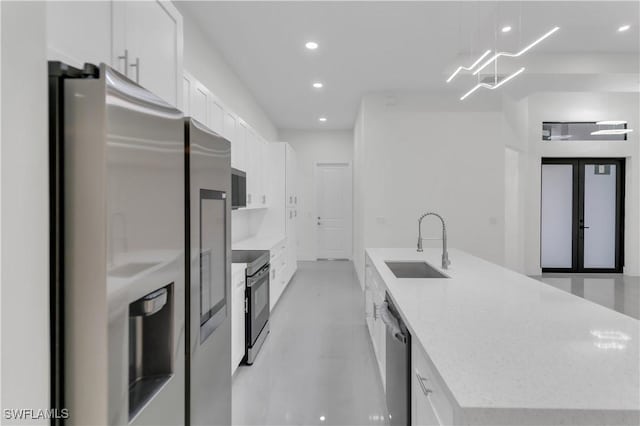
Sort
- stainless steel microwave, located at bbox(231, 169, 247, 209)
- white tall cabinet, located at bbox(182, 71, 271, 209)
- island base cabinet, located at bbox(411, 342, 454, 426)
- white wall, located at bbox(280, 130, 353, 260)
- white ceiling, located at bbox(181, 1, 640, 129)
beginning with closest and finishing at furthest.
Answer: island base cabinet, located at bbox(411, 342, 454, 426) → white tall cabinet, located at bbox(182, 71, 271, 209) → stainless steel microwave, located at bbox(231, 169, 247, 209) → white ceiling, located at bbox(181, 1, 640, 129) → white wall, located at bbox(280, 130, 353, 260)

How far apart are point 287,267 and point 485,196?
3.22 meters

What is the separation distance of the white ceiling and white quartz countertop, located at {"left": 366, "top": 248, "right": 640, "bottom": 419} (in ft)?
7.33

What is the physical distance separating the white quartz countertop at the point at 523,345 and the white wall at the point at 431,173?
342cm

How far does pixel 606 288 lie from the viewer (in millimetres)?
5629

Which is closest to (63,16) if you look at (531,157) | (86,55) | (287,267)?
(86,55)

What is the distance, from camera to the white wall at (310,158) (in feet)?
27.5

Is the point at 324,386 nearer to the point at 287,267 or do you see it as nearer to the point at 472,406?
the point at 472,406

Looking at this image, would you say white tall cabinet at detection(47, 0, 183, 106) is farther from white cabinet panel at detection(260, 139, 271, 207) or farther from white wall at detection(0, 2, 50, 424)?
white cabinet panel at detection(260, 139, 271, 207)

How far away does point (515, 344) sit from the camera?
1.21m

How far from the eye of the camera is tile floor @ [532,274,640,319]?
4759 millimetres

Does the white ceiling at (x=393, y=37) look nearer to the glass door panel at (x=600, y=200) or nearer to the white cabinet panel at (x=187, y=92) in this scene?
the white cabinet panel at (x=187, y=92)

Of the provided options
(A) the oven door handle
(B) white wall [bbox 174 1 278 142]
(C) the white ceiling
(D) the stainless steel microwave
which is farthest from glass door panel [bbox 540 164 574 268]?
(D) the stainless steel microwave

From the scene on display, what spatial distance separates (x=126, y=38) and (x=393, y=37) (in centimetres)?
300

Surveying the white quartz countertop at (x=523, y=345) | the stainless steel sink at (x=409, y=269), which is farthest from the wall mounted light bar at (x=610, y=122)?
the white quartz countertop at (x=523, y=345)
